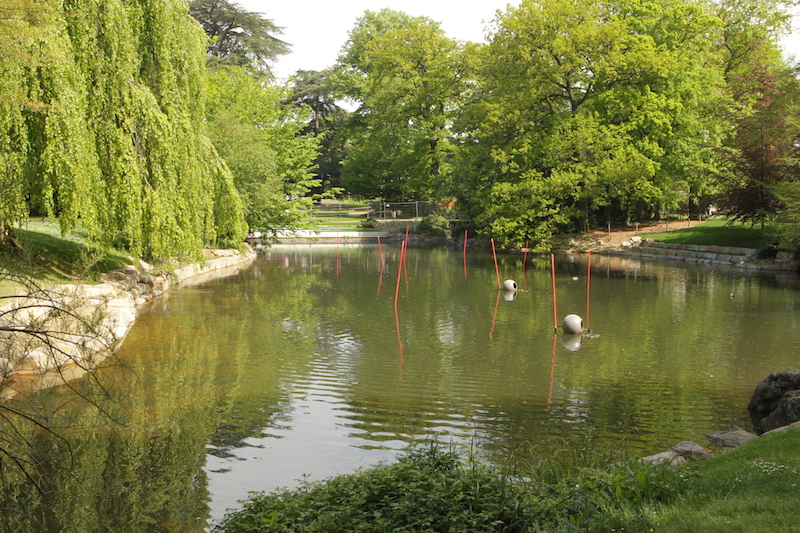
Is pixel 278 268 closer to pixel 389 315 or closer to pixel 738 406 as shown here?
pixel 389 315

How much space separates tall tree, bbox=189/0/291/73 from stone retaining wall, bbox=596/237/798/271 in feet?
89.0

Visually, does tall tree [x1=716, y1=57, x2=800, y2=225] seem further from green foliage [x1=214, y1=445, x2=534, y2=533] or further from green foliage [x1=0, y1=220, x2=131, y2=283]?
green foliage [x1=214, y1=445, x2=534, y2=533]

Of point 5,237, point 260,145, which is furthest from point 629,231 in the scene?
point 5,237

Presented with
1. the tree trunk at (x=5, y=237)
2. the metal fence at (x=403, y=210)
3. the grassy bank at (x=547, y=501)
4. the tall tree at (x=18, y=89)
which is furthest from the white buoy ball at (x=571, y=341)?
the metal fence at (x=403, y=210)

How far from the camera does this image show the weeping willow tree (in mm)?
12141

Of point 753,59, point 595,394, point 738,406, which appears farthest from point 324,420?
point 753,59

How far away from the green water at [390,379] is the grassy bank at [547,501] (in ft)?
3.62

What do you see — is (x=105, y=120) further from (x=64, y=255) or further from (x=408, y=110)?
(x=408, y=110)

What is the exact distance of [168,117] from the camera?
16094 mm

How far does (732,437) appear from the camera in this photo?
748 cm

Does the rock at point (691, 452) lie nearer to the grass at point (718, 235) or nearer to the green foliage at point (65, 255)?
the green foliage at point (65, 255)

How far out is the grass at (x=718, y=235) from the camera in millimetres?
27745

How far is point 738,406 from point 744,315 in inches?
284

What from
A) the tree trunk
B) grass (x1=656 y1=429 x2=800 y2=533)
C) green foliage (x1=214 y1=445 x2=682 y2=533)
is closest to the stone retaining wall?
grass (x1=656 y1=429 x2=800 y2=533)
